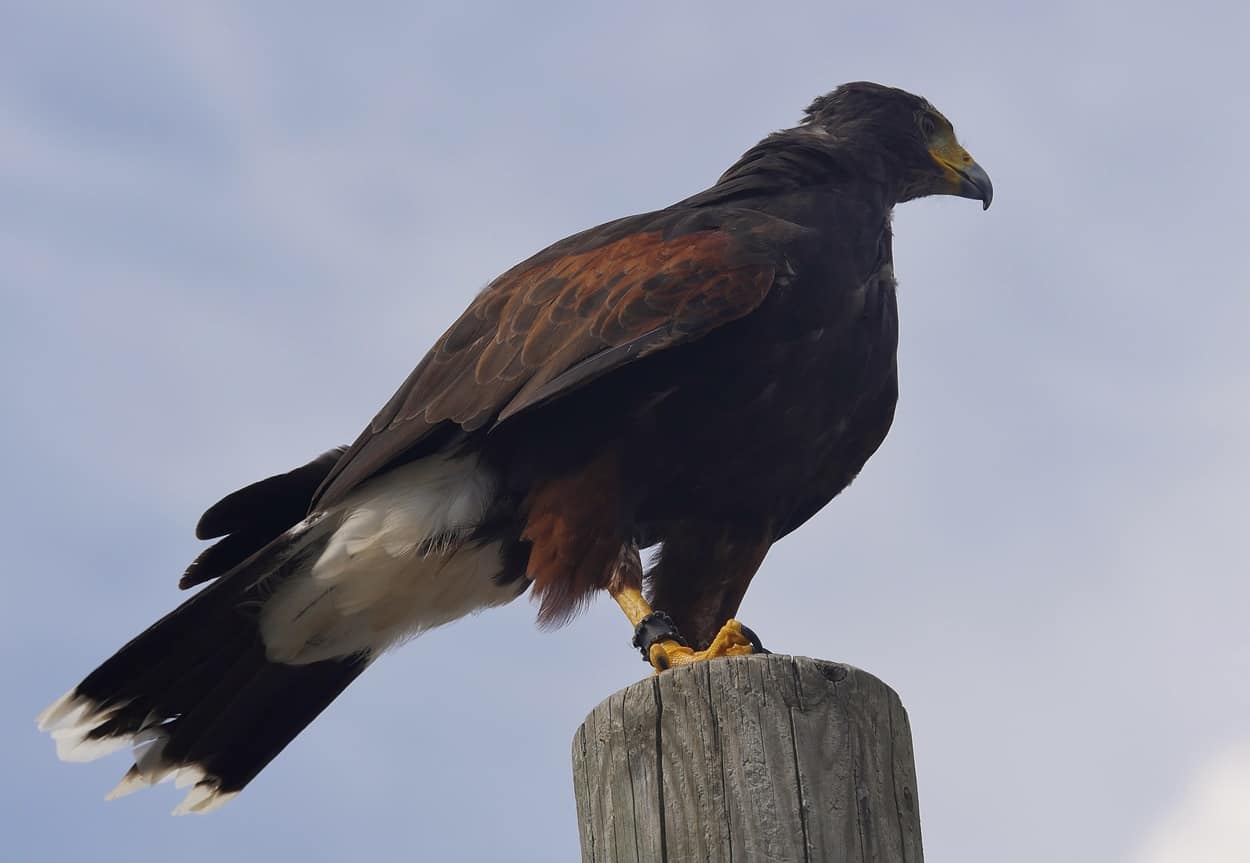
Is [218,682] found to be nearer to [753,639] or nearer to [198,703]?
[198,703]

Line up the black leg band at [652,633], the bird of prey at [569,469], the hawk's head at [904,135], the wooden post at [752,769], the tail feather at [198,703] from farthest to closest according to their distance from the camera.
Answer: the hawk's head at [904,135]
the tail feather at [198,703]
the bird of prey at [569,469]
the black leg band at [652,633]
the wooden post at [752,769]

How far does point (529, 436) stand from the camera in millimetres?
4961

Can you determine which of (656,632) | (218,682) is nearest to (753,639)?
(656,632)

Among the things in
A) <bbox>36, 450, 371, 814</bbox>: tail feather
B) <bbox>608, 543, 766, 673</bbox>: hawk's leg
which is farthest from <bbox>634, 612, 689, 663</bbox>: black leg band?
<bbox>36, 450, 371, 814</bbox>: tail feather

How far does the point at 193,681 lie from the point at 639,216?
220 centimetres

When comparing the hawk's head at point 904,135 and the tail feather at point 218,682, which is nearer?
the tail feather at point 218,682

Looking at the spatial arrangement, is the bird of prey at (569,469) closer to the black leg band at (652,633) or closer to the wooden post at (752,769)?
the black leg band at (652,633)

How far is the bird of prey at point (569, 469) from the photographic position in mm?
4816

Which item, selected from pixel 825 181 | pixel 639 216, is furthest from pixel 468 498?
pixel 825 181

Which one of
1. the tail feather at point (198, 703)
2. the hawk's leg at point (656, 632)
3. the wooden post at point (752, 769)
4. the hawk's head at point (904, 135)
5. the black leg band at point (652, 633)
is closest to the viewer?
the wooden post at point (752, 769)

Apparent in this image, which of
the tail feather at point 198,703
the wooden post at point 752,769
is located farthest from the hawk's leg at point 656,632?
the tail feather at point 198,703

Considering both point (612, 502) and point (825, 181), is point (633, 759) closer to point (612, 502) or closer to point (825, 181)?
point (612, 502)

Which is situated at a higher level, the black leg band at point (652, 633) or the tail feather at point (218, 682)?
the tail feather at point (218, 682)

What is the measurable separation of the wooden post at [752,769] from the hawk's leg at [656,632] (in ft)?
1.07
